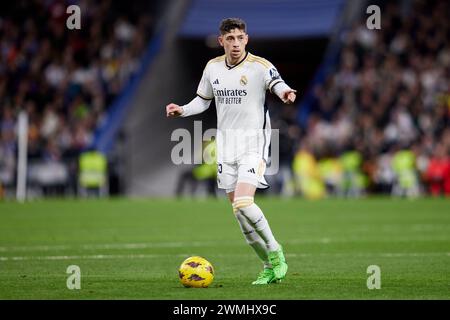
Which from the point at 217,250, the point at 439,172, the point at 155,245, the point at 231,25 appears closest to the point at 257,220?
the point at 231,25

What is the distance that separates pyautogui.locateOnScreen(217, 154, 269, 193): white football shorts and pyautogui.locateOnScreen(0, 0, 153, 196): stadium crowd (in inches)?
970

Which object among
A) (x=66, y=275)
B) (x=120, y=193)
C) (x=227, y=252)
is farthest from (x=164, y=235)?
(x=120, y=193)

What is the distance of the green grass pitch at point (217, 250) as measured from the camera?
10.3 metres

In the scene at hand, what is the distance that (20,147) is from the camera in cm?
3272

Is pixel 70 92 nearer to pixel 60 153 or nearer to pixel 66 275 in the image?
pixel 60 153

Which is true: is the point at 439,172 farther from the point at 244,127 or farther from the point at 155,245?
the point at 244,127

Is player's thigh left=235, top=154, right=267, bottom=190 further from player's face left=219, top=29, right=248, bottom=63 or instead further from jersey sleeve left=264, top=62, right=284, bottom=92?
player's face left=219, top=29, right=248, bottom=63

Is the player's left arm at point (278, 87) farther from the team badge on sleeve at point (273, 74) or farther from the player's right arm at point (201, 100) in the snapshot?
the player's right arm at point (201, 100)

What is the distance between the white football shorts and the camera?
11.0 meters

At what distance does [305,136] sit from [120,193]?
6.87 m

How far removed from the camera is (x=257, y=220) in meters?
10.9

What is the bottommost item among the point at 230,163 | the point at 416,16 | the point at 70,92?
the point at 230,163
